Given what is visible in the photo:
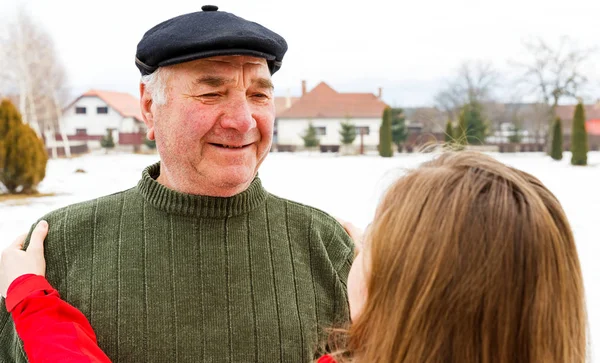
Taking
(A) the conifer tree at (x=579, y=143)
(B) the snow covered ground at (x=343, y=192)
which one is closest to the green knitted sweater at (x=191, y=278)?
(B) the snow covered ground at (x=343, y=192)

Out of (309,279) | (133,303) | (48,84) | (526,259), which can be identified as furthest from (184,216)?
(48,84)

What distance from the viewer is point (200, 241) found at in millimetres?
1660

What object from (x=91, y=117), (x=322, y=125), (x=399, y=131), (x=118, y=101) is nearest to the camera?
(x=399, y=131)

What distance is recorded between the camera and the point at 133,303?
5.23ft

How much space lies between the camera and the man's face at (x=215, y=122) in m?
1.55

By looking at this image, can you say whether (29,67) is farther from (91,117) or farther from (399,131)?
(399,131)

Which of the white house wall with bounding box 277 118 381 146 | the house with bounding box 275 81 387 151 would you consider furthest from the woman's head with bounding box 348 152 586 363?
the white house wall with bounding box 277 118 381 146

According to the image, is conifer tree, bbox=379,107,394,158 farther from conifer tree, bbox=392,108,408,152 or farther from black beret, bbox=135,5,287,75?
black beret, bbox=135,5,287,75

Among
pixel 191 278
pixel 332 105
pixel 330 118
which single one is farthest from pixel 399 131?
pixel 191 278

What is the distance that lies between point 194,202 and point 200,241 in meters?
0.11

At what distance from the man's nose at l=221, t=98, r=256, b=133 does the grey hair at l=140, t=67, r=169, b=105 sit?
0.60ft

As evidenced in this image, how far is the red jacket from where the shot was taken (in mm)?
1295

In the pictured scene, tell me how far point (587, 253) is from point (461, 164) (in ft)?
21.7

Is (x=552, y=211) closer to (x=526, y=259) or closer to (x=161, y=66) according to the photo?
(x=526, y=259)
